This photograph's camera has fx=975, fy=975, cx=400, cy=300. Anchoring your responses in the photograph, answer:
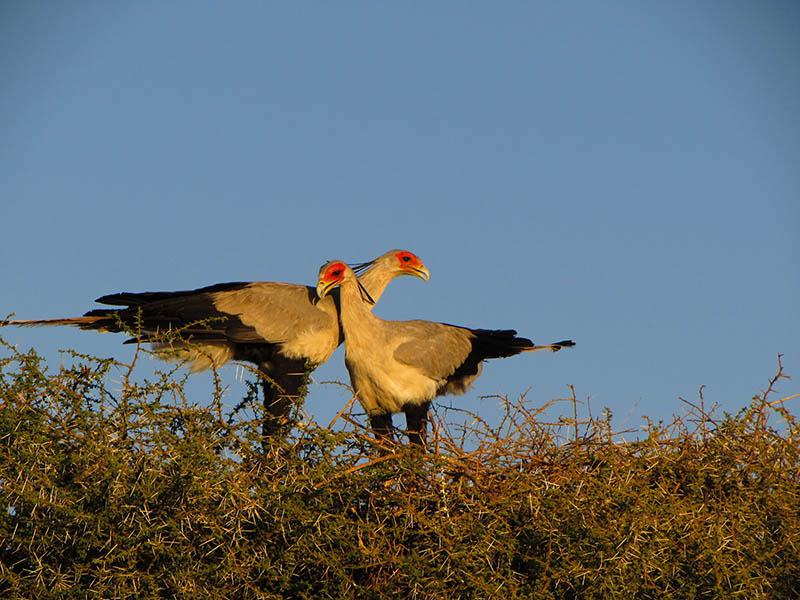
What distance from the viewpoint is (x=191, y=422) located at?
13.0 ft

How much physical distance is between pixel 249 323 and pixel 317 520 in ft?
8.80

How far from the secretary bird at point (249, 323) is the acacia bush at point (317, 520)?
1.83 m

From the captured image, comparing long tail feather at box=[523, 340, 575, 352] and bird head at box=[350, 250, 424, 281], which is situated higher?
bird head at box=[350, 250, 424, 281]

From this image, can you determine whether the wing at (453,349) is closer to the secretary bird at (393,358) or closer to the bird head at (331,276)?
the secretary bird at (393,358)

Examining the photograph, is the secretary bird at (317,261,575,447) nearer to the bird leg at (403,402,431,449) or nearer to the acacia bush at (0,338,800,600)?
the bird leg at (403,402,431,449)

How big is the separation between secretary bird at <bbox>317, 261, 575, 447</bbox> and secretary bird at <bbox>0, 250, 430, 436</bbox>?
245 mm

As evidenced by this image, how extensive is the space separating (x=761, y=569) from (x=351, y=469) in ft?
5.81

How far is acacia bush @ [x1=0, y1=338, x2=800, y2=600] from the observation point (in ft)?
11.9

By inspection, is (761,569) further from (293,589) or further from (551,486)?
(293,589)

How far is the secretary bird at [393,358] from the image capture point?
5680 millimetres

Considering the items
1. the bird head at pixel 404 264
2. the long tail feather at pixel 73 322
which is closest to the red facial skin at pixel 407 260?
the bird head at pixel 404 264

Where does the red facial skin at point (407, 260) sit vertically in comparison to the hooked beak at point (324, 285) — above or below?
above

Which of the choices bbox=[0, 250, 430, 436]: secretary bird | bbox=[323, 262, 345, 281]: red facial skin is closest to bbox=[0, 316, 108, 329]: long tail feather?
bbox=[0, 250, 430, 436]: secretary bird

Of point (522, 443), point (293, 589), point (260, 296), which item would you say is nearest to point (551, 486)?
point (522, 443)
